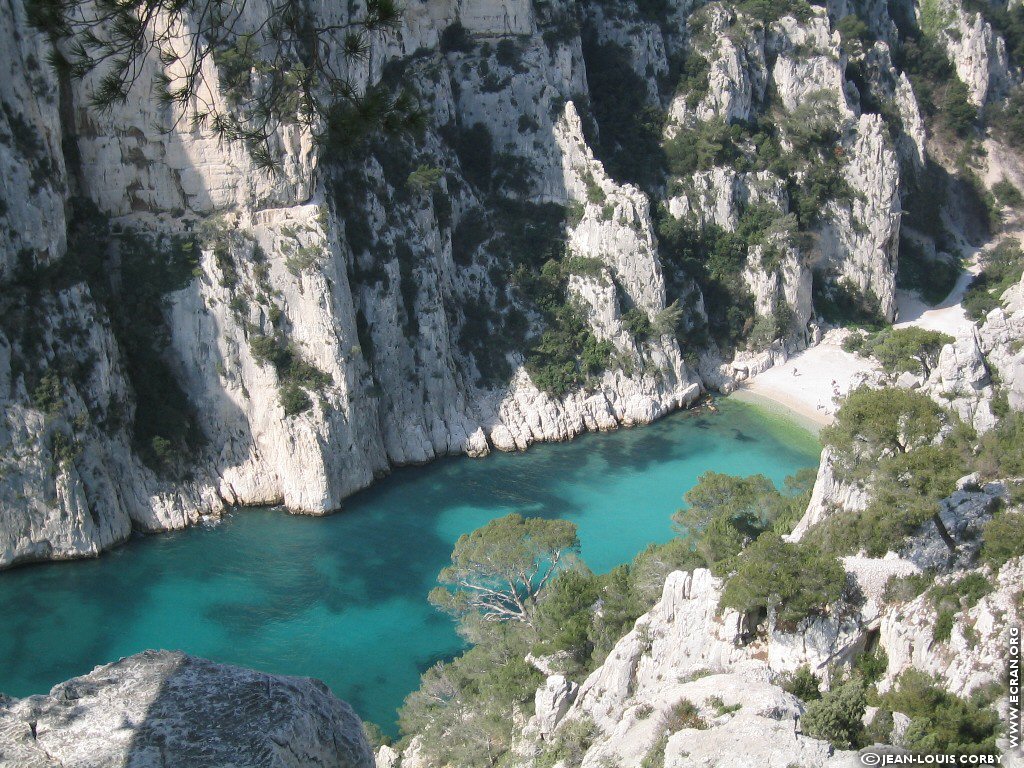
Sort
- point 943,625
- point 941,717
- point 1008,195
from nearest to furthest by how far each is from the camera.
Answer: point 941,717
point 943,625
point 1008,195

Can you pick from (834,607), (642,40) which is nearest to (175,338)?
(834,607)

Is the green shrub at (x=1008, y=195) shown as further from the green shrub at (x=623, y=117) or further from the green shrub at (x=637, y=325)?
the green shrub at (x=637, y=325)

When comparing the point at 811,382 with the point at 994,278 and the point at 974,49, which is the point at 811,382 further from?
the point at 974,49

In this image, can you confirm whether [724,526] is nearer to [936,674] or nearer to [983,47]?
[936,674]

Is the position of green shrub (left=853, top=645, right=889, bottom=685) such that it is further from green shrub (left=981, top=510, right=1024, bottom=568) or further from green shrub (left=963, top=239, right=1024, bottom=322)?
green shrub (left=963, top=239, right=1024, bottom=322)

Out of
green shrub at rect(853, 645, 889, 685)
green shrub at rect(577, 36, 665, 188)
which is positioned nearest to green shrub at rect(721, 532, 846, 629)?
green shrub at rect(853, 645, 889, 685)

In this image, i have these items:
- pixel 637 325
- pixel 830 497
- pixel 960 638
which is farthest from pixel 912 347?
pixel 960 638

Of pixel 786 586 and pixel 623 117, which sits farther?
pixel 623 117

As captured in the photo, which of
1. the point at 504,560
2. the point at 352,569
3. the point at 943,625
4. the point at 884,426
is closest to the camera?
the point at 943,625
